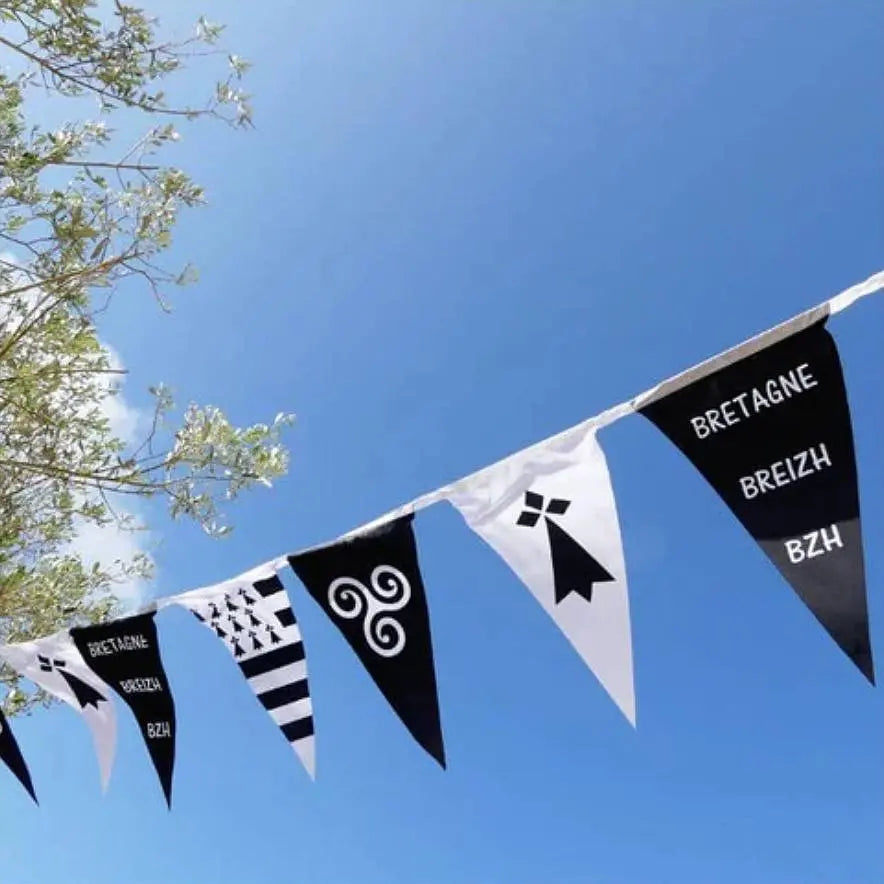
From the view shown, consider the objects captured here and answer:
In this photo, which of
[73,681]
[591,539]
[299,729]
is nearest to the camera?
[591,539]

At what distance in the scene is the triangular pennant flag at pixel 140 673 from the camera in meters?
5.51

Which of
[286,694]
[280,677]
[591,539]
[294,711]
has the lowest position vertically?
[294,711]

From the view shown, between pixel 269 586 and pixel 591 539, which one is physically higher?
pixel 269 586

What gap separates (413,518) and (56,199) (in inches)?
161

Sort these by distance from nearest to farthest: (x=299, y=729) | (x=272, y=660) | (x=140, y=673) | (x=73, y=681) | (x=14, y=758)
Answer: (x=299, y=729), (x=272, y=660), (x=140, y=673), (x=73, y=681), (x=14, y=758)

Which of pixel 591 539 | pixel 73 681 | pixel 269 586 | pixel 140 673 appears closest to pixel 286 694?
pixel 269 586

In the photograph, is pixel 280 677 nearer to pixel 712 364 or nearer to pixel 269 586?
pixel 269 586

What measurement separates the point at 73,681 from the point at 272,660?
1839 millimetres

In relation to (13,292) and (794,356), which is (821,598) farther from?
(13,292)

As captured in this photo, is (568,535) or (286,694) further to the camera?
(286,694)

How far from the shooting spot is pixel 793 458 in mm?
2949

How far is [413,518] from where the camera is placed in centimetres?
420

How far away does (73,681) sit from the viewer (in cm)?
583

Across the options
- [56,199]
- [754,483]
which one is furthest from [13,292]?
[754,483]
